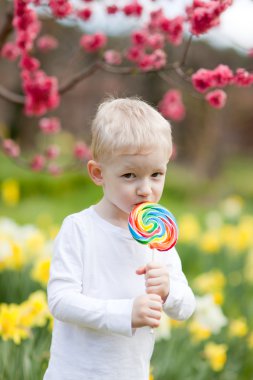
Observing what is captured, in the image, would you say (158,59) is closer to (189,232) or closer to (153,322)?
(153,322)

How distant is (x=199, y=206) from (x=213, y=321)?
5941mm

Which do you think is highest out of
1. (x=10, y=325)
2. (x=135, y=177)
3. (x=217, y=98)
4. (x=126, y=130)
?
(x=217, y=98)

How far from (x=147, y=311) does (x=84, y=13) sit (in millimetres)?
1649

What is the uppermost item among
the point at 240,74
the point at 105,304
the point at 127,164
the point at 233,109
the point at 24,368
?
the point at 233,109

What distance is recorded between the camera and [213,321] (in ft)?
10.4

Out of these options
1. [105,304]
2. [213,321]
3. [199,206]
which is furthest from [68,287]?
[199,206]

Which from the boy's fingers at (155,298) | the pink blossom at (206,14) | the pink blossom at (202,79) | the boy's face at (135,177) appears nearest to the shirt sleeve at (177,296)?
the boy's fingers at (155,298)

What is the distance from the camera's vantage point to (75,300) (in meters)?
1.79

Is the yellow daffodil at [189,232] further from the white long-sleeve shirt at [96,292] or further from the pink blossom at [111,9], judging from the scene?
the white long-sleeve shirt at [96,292]

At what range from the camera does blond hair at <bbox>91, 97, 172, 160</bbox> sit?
5.96 feet

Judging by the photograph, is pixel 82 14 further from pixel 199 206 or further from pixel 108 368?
pixel 199 206

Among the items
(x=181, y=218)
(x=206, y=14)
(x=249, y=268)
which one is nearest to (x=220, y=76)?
(x=206, y=14)

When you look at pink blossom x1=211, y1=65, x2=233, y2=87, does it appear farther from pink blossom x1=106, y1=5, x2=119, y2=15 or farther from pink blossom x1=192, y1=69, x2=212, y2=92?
pink blossom x1=106, y1=5, x2=119, y2=15

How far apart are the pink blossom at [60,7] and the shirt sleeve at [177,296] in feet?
3.54
